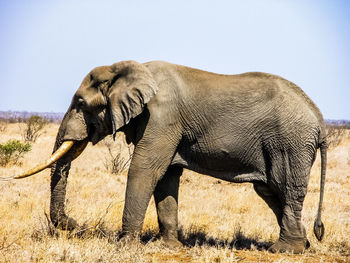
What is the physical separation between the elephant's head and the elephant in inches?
0.5

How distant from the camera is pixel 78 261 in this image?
5.00 m

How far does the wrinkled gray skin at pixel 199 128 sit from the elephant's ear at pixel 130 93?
0.01m

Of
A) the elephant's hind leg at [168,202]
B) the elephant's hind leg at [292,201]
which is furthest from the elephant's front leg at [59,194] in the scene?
the elephant's hind leg at [292,201]

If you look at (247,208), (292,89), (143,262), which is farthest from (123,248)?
(247,208)

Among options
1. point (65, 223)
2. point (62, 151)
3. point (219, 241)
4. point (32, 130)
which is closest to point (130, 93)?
point (62, 151)

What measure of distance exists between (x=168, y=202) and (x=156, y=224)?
47.6 inches

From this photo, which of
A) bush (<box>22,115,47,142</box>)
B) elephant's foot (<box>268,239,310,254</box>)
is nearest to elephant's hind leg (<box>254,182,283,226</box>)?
elephant's foot (<box>268,239,310,254</box>)

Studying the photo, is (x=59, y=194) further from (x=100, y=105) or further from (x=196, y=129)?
(x=196, y=129)

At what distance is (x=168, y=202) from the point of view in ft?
22.1

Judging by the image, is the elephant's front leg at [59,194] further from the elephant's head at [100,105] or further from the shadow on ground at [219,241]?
the shadow on ground at [219,241]

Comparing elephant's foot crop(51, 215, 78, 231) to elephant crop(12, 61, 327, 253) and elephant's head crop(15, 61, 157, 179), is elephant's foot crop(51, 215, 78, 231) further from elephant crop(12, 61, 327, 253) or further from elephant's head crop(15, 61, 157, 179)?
elephant's head crop(15, 61, 157, 179)

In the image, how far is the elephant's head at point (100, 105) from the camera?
5984 millimetres

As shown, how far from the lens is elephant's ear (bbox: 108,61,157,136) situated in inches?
233

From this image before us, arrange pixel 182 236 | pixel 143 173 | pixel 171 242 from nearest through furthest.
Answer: pixel 143 173, pixel 171 242, pixel 182 236
